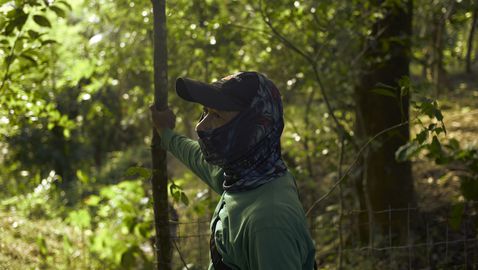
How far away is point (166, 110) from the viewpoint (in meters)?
3.31

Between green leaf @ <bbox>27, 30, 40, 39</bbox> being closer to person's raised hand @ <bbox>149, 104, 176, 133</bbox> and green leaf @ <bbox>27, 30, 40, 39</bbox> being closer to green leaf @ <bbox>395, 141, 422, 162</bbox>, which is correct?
person's raised hand @ <bbox>149, 104, 176, 133</bbox>

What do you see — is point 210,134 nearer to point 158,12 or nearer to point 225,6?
point 158,12

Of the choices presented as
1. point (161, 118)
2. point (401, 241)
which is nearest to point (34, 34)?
point (161, 118)

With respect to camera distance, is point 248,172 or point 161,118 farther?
point 161,118

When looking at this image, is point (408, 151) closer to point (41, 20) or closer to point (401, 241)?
point (41, 20)

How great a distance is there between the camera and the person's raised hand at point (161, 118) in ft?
10.8

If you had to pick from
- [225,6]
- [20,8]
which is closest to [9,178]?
[225,6]

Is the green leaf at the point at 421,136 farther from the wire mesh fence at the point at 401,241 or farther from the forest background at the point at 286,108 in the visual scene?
the wire mesh fence at the point at 401,241

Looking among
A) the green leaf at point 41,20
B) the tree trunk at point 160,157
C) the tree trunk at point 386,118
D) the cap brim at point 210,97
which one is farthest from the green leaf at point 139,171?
the tree trunk at point 386,118

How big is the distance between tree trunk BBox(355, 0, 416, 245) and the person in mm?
3729

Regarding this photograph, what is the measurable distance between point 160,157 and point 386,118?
368cm

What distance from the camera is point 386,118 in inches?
251

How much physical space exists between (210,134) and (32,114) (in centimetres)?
290

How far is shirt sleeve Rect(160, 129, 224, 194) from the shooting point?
10.4ft
